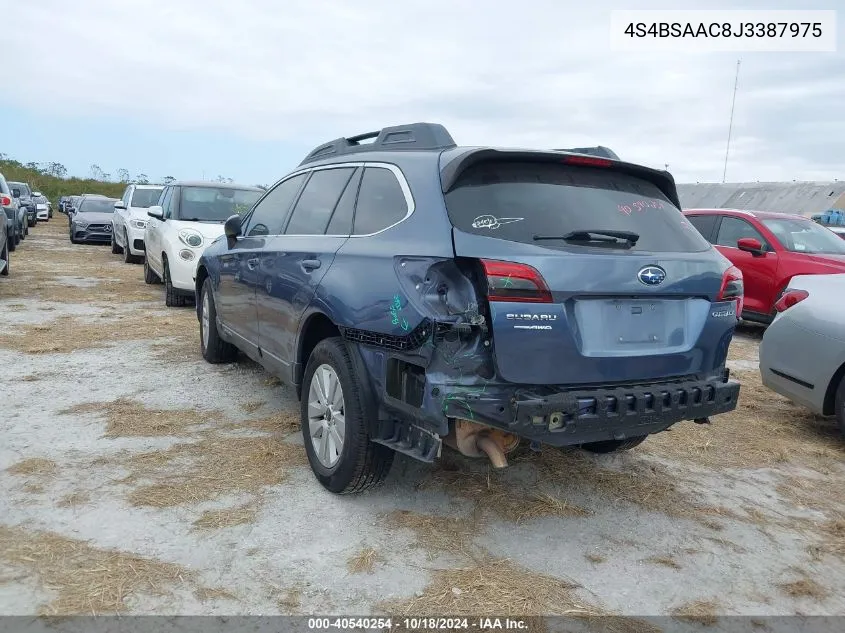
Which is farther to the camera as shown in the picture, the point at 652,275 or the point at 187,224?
the point at 187,224

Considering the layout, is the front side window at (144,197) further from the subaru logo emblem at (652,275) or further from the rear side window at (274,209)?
the subaru logo emblem at (652,275)

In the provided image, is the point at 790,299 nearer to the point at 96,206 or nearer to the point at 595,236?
the point at 595,236

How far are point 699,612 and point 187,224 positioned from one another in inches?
324

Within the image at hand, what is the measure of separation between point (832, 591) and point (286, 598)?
2.34 metres

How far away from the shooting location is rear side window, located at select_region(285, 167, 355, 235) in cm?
418

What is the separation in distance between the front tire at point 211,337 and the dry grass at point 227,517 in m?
2.89

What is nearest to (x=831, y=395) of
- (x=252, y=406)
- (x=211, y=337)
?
(x=252, y=406)

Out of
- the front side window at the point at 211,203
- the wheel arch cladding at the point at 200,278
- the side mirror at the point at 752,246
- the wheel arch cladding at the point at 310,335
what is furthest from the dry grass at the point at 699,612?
the front side window at the point at 211,203

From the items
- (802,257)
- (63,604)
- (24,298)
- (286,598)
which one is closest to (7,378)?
(63,604)

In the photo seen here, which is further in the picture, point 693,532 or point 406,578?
point 693,532

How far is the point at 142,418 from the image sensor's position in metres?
4.85

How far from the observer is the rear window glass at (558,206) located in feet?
10.3

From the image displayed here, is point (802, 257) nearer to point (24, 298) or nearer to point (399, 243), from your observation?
point (399, 243)

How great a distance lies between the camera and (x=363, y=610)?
2752 mm
